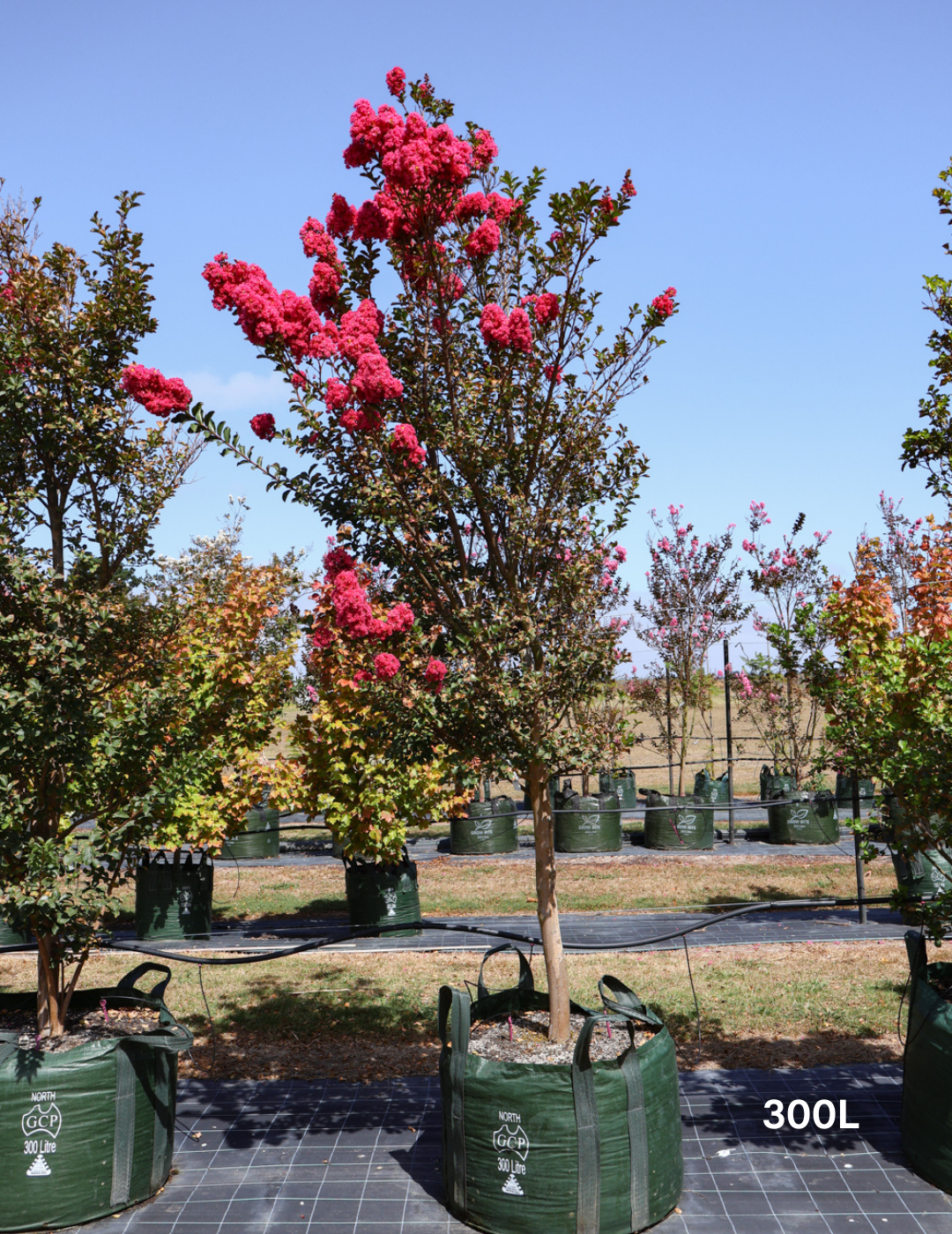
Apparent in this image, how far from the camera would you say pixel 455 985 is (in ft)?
30.9

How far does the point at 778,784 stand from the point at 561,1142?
52.8 ft

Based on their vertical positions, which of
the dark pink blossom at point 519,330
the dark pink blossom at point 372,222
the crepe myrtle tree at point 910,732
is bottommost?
the crepe myrtle tree at point 910,732

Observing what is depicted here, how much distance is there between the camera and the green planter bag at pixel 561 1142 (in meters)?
4.84

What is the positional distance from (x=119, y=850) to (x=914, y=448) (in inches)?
205

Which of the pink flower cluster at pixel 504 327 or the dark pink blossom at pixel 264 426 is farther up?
the pink flower cluster at pixel 504 327

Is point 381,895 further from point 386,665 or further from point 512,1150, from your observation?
point 386,665

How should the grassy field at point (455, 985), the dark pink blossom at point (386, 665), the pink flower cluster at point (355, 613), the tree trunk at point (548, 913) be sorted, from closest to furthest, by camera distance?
the pink flower cluster at point (355, 613)
the dark pink blossom at point (386, 665)
the tree trunk at point (548, 913)
the grassy field at point (455, 985)

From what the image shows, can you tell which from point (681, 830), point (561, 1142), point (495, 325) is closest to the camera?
point (561, 1142)

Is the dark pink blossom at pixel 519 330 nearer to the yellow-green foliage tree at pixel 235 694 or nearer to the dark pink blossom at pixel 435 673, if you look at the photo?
the dark pink blossom at pixel 435 673

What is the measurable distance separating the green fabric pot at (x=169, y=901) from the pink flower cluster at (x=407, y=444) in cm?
750

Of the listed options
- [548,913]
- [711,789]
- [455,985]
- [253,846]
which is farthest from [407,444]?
[711,789]

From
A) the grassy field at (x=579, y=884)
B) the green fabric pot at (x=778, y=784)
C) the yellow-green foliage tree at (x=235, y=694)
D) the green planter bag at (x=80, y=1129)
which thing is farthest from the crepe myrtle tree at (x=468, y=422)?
the green fabric pot at (x=778, y=784)

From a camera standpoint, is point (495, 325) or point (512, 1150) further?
point (495, 325)

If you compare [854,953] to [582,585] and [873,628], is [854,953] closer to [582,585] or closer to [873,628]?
[873,628]
